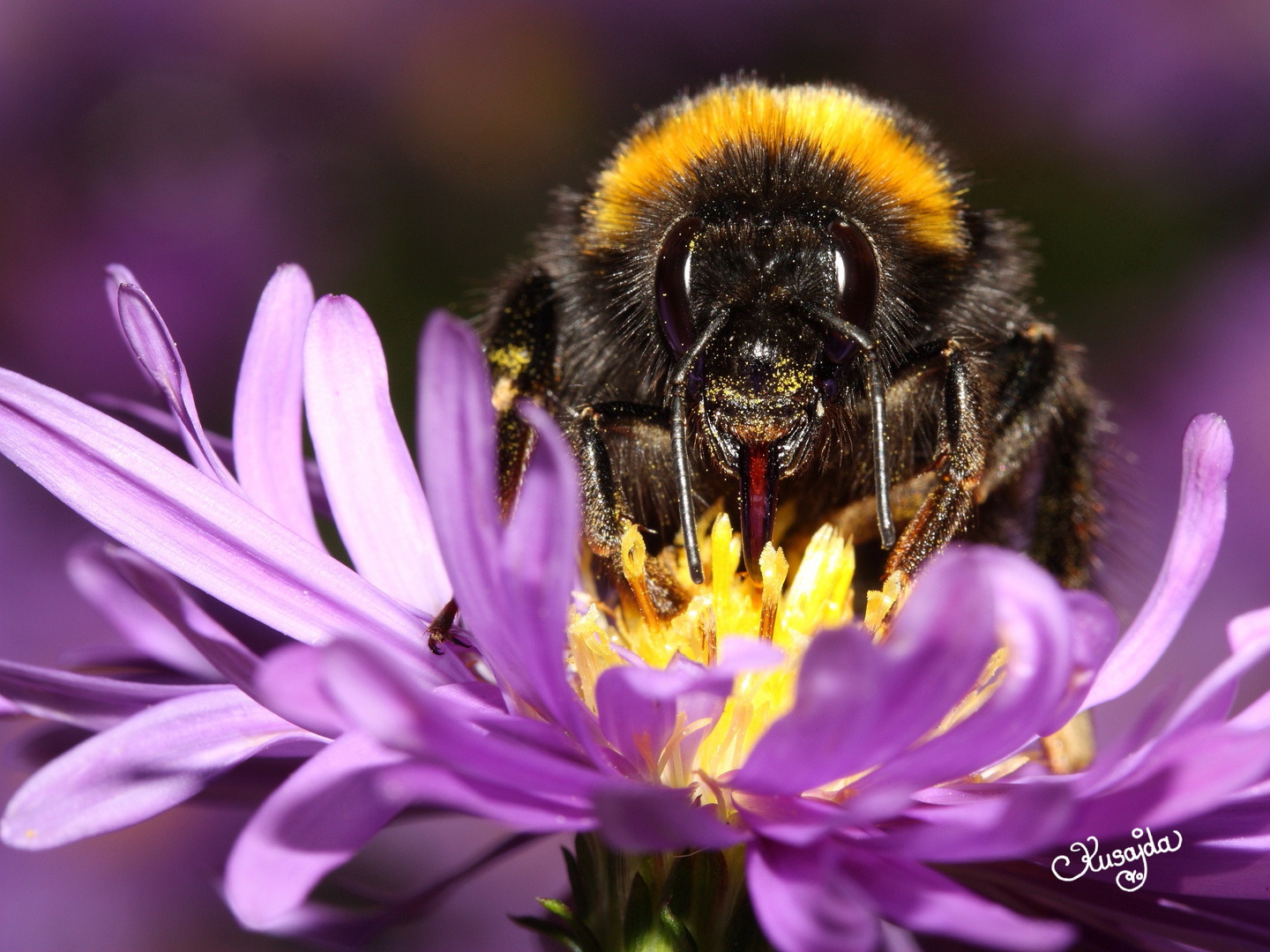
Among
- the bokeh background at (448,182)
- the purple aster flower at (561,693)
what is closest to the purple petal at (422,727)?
the purple aster flower at (561,693)

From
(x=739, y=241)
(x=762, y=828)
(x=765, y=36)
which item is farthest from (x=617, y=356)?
(x=765, y=36)

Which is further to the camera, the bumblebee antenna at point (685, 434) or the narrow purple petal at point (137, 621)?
the narrow purple petal at point (137, 621)

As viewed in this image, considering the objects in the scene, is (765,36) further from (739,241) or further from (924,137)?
(739,241)

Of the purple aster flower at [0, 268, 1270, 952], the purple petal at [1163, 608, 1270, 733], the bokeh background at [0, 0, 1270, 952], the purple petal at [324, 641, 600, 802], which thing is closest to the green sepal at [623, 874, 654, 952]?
the purple aster flower at [0, 268, 1270, 952]

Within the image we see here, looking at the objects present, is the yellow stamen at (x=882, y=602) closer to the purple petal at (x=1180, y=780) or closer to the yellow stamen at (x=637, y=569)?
the yellow stamen at (x=637, y=569)

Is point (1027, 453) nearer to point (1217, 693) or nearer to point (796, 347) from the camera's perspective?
point (796, 347)

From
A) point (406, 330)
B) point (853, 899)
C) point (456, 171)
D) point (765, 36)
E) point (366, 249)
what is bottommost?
point (853, 899)

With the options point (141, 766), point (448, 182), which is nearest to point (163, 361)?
point (141, 766)
